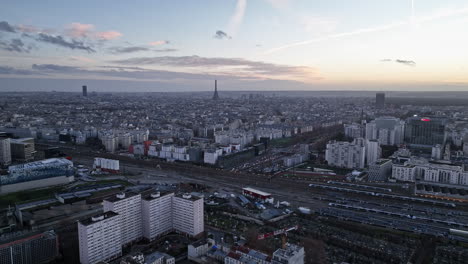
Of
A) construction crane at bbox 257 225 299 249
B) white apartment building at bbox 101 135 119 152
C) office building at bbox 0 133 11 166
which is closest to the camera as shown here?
construction crane at bbox 257 225 299 249

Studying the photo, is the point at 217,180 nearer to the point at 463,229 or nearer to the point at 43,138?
the point at 463,229

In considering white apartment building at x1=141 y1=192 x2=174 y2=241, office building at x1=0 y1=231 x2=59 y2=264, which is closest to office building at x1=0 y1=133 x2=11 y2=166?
office building at x1=0 y1=231 x2=59 y2=264

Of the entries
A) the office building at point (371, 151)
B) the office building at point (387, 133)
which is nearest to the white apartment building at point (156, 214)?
the office building at point (371, 151)

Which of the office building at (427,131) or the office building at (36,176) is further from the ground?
the office building at (427,131)

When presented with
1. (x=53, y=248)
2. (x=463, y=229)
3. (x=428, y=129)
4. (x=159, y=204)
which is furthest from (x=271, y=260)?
(x=428, y=129)

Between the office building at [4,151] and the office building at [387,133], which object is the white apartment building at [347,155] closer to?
the office building at [387,133]

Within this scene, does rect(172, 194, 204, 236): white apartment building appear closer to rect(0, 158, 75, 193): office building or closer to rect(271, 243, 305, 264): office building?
rect(271, 243, 305, 264): office building
